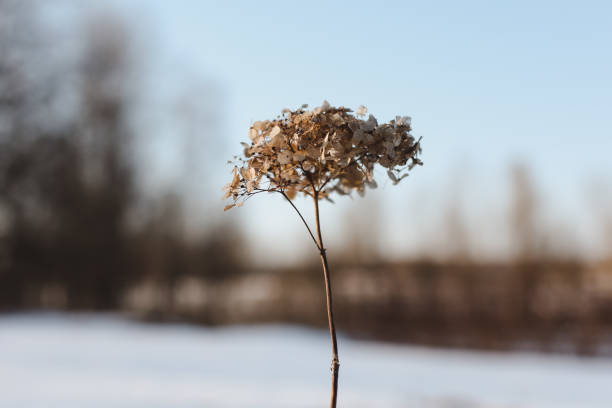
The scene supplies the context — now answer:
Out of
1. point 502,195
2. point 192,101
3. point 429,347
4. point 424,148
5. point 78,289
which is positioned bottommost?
point 429,347

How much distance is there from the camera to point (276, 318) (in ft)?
26.4

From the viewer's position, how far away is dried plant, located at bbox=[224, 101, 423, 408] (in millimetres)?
1118

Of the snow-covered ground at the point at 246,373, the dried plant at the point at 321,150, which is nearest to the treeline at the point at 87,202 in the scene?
the snow-covered ground at the point at 246,373

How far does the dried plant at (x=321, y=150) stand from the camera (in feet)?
3.67

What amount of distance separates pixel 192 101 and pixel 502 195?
18.0ft

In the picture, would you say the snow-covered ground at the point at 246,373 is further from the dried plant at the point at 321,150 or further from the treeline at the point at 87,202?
the dried plant at the point at 321,150

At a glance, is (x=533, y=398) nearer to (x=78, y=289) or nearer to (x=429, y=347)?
(x=429, y=347)

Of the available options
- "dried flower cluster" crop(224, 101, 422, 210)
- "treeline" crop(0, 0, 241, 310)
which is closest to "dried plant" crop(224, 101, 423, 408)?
"dried flower cluster" crop(224, 101, 422, 210)

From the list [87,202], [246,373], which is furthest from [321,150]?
[87,202]

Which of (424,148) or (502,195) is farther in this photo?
(502,195)

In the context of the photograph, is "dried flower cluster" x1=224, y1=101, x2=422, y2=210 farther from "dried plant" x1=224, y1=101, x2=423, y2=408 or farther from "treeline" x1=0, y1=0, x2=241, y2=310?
"treeline" x1=0, y1=0, x2=241, y2=310

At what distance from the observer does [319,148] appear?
1142mm

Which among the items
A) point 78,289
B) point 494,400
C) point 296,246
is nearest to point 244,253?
Result: point 296,246

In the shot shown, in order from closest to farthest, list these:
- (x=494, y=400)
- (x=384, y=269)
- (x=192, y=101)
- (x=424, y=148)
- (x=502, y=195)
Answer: (x=424, y=148)
(x=494, y=400)
(x=502, y=195)
(x=384, y=269)
(x=192, y=101)
